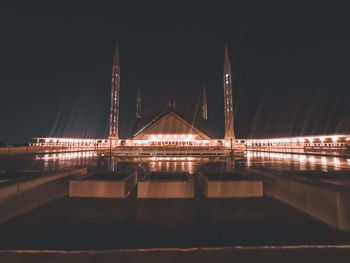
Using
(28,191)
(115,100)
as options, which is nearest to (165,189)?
(28,191)

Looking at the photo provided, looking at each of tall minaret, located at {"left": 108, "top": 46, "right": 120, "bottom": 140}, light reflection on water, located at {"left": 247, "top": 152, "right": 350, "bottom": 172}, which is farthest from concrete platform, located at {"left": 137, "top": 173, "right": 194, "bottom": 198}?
tall minaret, located at {"left": 108, "top": 46, "right": 120, "bottom": 140}

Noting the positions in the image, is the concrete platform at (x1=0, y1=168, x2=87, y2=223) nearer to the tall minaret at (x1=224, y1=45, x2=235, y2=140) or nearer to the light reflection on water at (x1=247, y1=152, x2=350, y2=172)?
the light reflection on water at (x1=247, y1=152, x2=350, y2=172)

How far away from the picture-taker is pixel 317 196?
2812mm

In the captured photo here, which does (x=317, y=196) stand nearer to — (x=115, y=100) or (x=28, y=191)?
(x=28, y=191)

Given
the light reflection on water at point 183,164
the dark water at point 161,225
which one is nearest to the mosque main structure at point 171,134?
the light reflection on water at point 183,164

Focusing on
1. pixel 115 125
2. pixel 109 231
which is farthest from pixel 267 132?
pixel 109 231

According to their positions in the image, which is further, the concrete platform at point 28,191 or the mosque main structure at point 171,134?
the mosque main structure at point 171,134

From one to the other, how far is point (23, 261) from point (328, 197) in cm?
383

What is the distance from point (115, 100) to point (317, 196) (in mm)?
33549

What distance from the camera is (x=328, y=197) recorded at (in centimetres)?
261

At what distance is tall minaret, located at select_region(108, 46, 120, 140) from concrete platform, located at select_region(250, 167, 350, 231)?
30.0 meters

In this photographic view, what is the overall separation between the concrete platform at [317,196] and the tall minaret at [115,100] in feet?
98.5

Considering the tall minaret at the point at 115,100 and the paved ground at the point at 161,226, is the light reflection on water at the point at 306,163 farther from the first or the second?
the tall minaret at the point at 115,100

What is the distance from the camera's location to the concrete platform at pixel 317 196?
2.46 m
